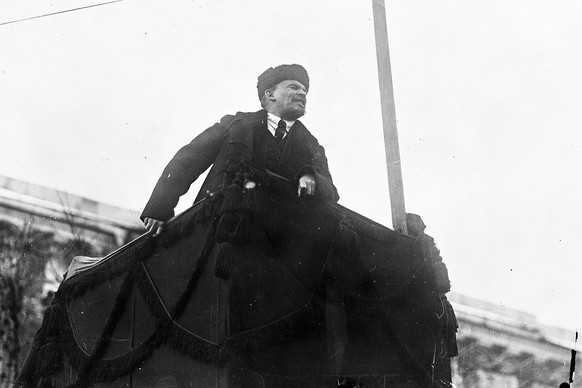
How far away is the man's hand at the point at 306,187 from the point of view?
4.11 meters

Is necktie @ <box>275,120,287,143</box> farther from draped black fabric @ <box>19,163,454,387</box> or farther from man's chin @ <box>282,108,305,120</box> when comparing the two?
draped black fabric @ <box>19,163,454,387</box>

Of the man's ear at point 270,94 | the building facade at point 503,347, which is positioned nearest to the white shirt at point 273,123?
the man's ear at point 270,94

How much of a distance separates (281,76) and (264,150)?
0.61m

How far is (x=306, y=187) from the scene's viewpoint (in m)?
4.11

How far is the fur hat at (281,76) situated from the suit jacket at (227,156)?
24 cm

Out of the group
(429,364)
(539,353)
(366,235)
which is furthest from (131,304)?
(539,353)

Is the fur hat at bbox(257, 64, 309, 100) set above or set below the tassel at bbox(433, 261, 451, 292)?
above

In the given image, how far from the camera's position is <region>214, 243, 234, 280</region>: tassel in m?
3.65

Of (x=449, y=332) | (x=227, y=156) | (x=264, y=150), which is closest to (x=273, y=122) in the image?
(x=264, y=150)

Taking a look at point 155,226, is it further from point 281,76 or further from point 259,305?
point 281,76

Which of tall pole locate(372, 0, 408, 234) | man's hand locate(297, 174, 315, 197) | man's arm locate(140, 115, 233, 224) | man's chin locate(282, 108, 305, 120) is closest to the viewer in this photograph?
man's hand locate(297, 174, 315, 197)

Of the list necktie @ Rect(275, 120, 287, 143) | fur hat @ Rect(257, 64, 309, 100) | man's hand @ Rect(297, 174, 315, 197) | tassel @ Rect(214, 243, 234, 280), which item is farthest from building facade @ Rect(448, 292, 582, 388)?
tassel @ Rect(214, 243, 234, 280)

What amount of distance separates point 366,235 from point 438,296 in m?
0.82

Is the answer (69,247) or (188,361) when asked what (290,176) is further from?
(69,247)
